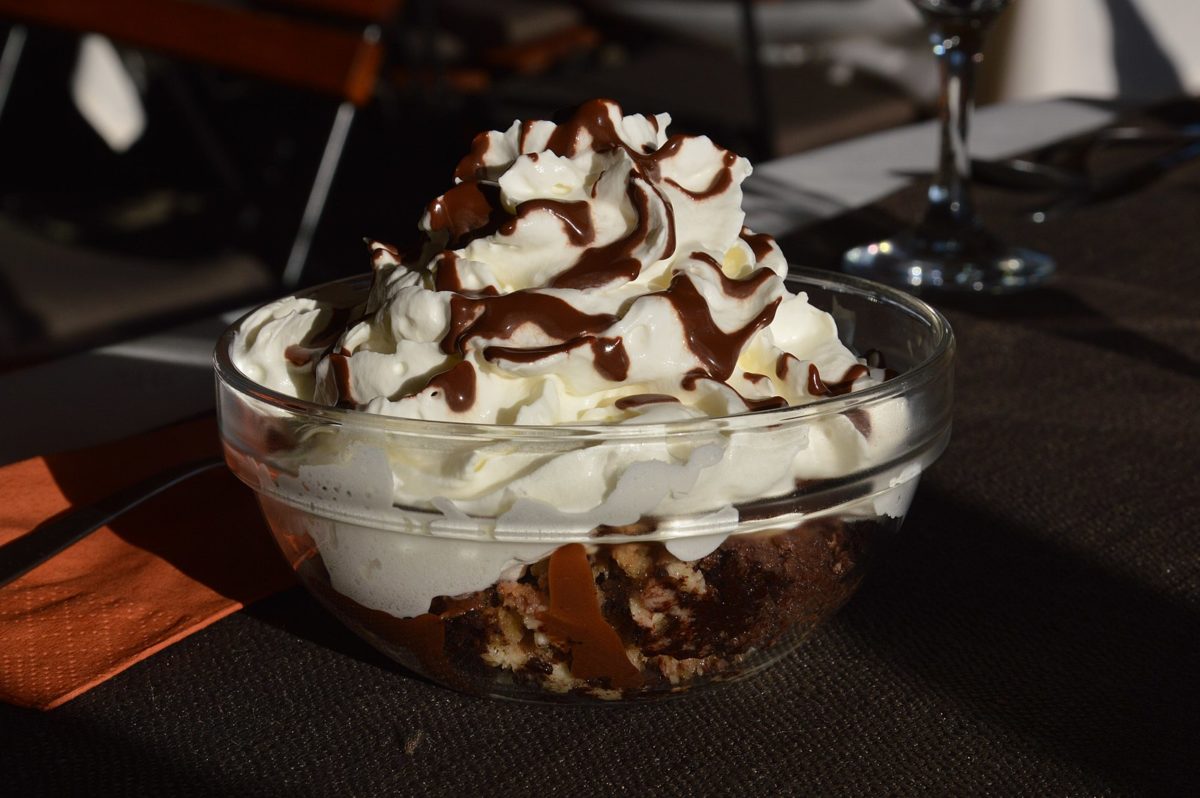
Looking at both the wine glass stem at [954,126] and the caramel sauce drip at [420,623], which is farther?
the wine glass stem at [954,126]

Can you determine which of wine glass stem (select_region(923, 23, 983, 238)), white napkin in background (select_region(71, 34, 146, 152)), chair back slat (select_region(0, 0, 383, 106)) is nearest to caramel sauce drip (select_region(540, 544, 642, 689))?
wine glass stem (select_region(923, 23, 983, 238))

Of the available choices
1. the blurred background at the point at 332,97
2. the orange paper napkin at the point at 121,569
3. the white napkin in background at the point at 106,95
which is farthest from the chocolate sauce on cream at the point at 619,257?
the white napkin in background at the point at 106,95

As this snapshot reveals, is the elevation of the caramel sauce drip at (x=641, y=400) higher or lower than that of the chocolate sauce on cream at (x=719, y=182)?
lower

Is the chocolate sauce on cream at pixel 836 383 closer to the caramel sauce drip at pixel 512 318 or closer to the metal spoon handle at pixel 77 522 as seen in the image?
the caramel sauce drip at pixel 512 318

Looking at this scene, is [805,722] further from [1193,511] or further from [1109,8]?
[1109,8]

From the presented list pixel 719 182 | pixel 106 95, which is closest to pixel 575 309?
pixel 719 182

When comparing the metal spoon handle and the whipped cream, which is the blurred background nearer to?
the metal spoon handle

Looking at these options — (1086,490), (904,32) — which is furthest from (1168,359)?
(904,32)

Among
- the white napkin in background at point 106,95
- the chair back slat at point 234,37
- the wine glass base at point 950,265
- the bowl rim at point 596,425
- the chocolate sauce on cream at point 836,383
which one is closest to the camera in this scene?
the bowl rim at point 596,425
